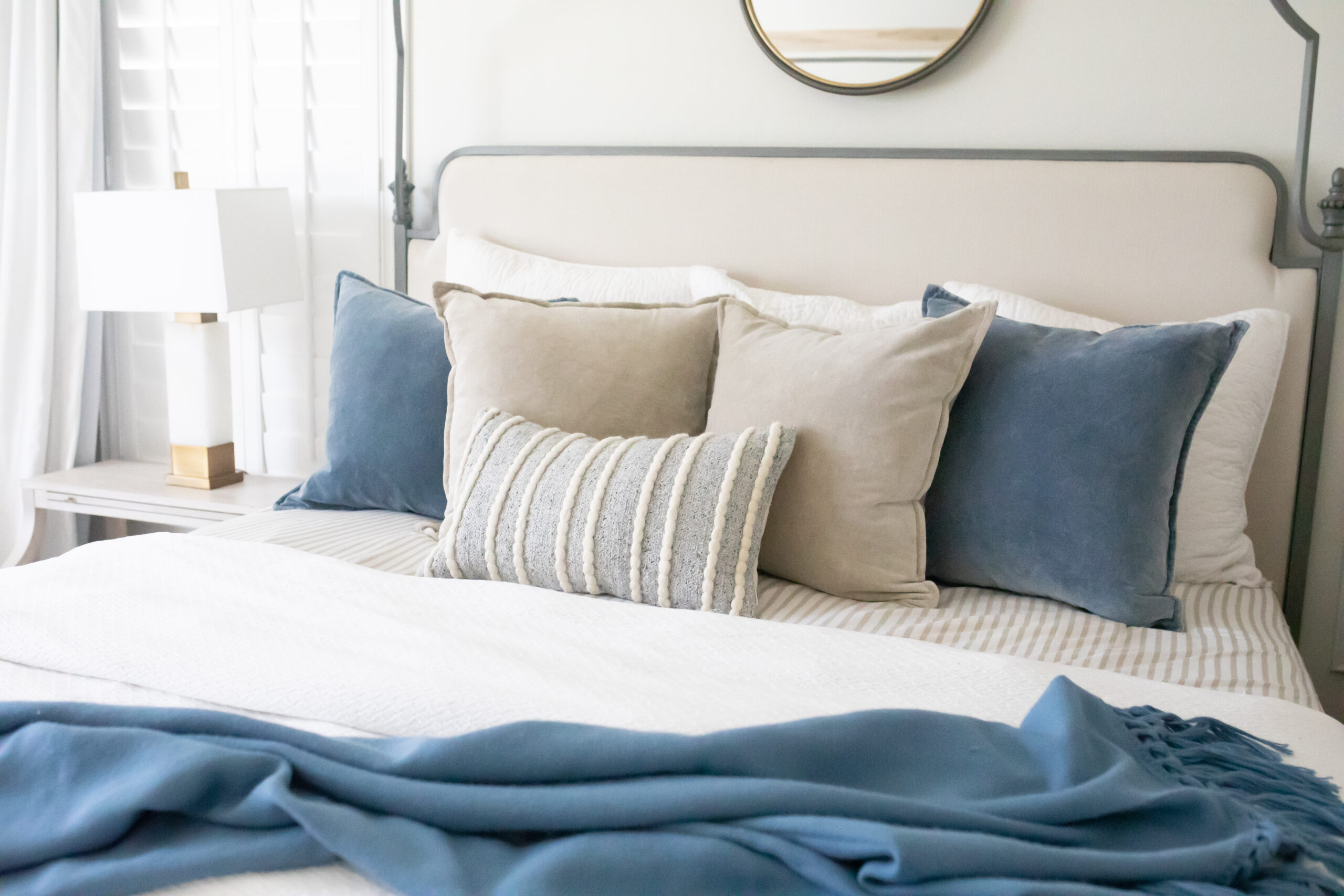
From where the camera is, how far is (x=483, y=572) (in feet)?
5.03

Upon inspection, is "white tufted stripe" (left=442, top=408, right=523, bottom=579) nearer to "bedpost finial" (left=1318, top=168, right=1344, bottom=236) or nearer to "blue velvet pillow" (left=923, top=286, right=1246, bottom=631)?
"blue velvet pillow" (left=923, top=286, right=1246, bottom=631)

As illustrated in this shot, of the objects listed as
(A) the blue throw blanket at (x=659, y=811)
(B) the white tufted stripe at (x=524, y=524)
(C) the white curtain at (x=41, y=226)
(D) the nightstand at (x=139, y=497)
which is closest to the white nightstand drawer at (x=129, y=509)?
(D) the nightstand at (x=139, y=497)

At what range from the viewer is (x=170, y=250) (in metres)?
2.29

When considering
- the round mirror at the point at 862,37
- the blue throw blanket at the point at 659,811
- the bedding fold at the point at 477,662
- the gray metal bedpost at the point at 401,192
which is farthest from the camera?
the gray metal bedpost at the point at 401,192

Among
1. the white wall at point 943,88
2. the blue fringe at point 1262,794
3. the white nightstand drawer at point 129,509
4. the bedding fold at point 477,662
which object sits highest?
the white wall at point 943,88

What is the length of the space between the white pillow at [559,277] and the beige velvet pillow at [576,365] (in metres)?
0.26

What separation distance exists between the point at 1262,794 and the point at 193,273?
7.09ft

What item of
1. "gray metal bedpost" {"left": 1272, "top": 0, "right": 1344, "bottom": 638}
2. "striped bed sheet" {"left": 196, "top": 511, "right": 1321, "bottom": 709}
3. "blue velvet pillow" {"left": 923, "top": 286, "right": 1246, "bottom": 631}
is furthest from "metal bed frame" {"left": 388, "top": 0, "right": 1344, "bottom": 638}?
"blue velvet pillow" {"left": 923, "top": 286, "right": 1246, "bottom": 631}

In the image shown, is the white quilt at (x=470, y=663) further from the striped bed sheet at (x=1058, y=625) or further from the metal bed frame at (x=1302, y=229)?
the metal bed frame at (x=1302, y=229)

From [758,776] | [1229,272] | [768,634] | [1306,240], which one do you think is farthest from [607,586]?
[1306,240]

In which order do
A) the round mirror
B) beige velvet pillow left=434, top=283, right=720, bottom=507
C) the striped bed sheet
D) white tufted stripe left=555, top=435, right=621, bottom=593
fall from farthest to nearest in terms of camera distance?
the round mirror → beige velvet pillow left=434, top=283, right=720, bottom=507 → white tufted stripe left=555, top=435, right=621, bottom=593 → the striped bed sheet

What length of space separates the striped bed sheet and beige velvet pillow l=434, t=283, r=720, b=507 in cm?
22

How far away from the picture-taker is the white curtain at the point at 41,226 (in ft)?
8.63

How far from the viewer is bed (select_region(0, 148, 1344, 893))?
3.55ft
